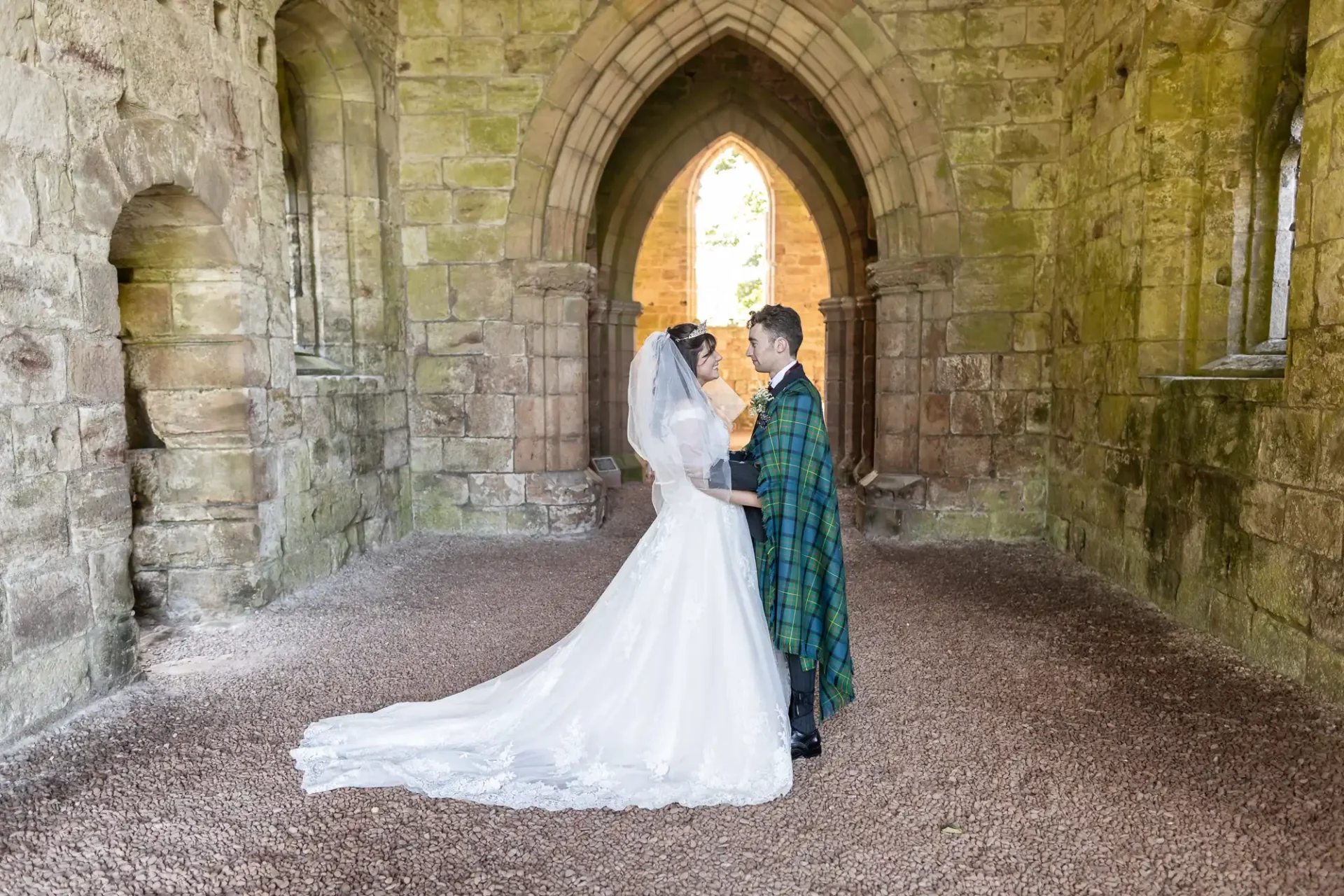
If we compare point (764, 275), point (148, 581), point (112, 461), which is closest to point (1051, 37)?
point (112, 461)

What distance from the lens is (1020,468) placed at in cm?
593

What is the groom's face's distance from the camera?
8.29 ft

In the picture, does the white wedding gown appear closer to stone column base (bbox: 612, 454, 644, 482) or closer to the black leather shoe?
the black leather shoe

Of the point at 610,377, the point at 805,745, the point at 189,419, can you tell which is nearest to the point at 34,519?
the point at 189,419

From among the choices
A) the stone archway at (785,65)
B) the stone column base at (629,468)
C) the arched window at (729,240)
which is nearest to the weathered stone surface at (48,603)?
A: the stone archway at (785,65)

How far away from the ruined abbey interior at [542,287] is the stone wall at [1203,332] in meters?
0.02

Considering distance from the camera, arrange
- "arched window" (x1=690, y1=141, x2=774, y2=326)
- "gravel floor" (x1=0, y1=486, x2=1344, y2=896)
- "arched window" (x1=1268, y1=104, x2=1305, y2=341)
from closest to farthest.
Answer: "gravel floor" (x1=0, y1=486, x2=1344, y2=896) → "arched window" (x1=1268, y1=104, x2=1305, y2=341) → "arched window" (x1=690, y1=141, x2=774, y2=326)

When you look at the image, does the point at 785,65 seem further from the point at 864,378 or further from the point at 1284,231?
the point at 864,378

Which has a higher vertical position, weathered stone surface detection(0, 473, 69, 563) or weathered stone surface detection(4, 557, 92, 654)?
weathered stone surface detection(0, 473, 69, 563)

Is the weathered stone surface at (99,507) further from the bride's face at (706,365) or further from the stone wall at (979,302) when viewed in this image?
the stone wall at (979,302)

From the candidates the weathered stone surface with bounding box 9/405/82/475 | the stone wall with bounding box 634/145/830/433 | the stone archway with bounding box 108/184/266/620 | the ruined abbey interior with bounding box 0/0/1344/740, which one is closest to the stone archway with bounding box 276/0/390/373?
the ruined abbey interior with bounding box 0/0/1344/740

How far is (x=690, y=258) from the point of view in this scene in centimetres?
1487

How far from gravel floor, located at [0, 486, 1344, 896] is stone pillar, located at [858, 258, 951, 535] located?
6.75 feet

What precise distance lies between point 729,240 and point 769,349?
1283cm
